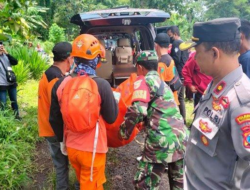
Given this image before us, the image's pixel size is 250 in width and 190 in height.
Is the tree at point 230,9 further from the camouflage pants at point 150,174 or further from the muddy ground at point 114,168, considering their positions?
the camouflage pants at point 150,174

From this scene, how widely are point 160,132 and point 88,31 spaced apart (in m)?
2.78

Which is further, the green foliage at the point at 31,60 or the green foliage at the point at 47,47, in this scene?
the green foliage at the point at 47,47

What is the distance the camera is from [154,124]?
2195mm

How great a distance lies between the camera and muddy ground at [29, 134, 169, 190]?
3076mm

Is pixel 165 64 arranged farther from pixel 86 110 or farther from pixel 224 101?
pixel 224 101

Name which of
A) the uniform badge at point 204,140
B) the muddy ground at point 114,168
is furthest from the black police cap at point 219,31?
the muddy ground at point 114,168

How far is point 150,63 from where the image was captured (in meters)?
2.26

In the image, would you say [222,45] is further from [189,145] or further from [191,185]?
[191,185]

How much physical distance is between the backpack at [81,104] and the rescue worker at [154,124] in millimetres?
293

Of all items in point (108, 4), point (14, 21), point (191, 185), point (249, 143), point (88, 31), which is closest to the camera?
point (249, 143)

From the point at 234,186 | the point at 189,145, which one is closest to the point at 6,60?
the point at 189,145

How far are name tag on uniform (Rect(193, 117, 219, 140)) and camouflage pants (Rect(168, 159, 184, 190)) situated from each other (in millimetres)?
1105

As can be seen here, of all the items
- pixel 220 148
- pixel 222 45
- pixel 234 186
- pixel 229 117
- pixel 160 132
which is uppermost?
pixel 222 45

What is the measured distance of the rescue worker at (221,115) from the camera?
3.69ft
